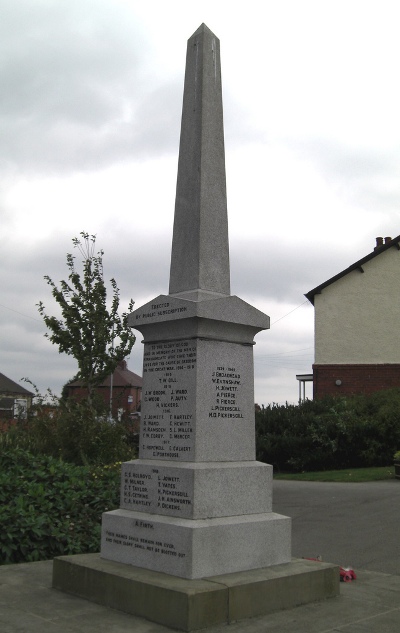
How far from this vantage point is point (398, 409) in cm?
2025

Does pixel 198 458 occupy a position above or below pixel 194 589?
above

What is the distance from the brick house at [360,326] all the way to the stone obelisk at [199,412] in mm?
20527

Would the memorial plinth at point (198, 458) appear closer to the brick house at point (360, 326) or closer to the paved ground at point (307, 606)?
the paved ground at point (307, 606)

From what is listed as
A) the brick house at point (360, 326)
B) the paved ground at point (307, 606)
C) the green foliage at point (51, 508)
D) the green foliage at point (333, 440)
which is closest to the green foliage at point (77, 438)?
the green foliage at point (51, 508)

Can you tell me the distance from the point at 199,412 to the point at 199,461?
1.32 ft

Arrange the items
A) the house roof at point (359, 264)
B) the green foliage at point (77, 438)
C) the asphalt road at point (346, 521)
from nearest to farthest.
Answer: the asphalt road at point (346, 521) < the green foliage at point (77, 438) < the house roof at point (359, 264)

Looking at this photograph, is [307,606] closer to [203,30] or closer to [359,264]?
[203,30]

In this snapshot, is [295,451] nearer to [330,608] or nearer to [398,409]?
[398,409]

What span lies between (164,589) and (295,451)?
52.2ft

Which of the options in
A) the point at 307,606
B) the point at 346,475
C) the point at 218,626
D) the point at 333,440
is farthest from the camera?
the point at 333,440

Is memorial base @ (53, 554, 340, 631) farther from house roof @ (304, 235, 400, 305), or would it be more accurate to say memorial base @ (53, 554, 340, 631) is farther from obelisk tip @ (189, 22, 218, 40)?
house roof @ (304, 235, 400, 305)

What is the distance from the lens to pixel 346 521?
11.0 meters

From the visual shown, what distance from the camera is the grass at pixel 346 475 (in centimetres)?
1677

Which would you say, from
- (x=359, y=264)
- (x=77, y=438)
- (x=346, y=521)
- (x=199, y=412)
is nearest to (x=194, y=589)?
(x=199, y=412)
